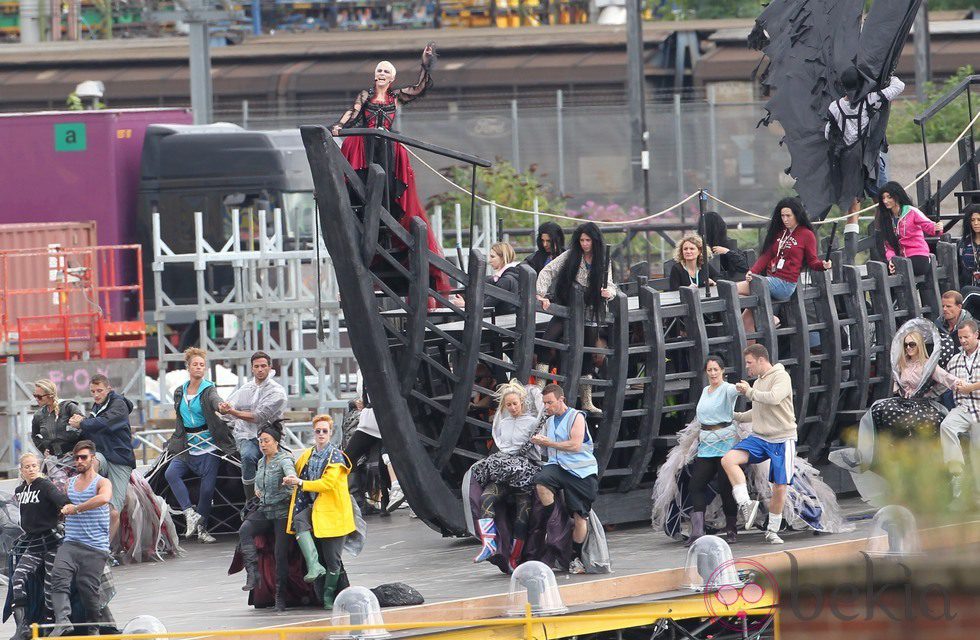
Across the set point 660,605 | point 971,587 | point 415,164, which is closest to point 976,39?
point 415,164

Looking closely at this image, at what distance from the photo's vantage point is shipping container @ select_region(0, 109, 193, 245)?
2395cm

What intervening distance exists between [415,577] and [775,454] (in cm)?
254

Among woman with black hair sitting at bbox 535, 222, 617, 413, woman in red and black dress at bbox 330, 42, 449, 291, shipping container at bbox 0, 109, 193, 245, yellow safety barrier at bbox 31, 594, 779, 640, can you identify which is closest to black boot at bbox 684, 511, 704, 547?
woman with black hair sitting at bbox 535, 222, 617, 413

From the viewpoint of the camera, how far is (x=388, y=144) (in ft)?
41.5

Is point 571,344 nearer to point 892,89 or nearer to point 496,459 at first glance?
point 496,459

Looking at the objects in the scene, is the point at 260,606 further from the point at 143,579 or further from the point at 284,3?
the point at 284,3

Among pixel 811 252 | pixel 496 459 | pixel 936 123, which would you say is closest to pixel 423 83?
pixel 496 459

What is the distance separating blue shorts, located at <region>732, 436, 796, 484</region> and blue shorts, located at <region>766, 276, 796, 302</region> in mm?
2012

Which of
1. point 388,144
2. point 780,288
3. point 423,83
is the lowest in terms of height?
point 780,288

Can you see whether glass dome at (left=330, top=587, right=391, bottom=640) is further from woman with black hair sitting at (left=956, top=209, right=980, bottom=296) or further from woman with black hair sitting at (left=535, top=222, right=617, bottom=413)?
woman with black hair sitting at (left=956, top=209, right=980, bottom=296)

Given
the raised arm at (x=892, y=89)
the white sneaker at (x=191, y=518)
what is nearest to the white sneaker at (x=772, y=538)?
the raised arm at (x=892, y=89)

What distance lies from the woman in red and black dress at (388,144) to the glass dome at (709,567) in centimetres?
312

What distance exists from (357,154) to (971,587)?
9057 mm

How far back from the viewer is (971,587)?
4.02 meters
